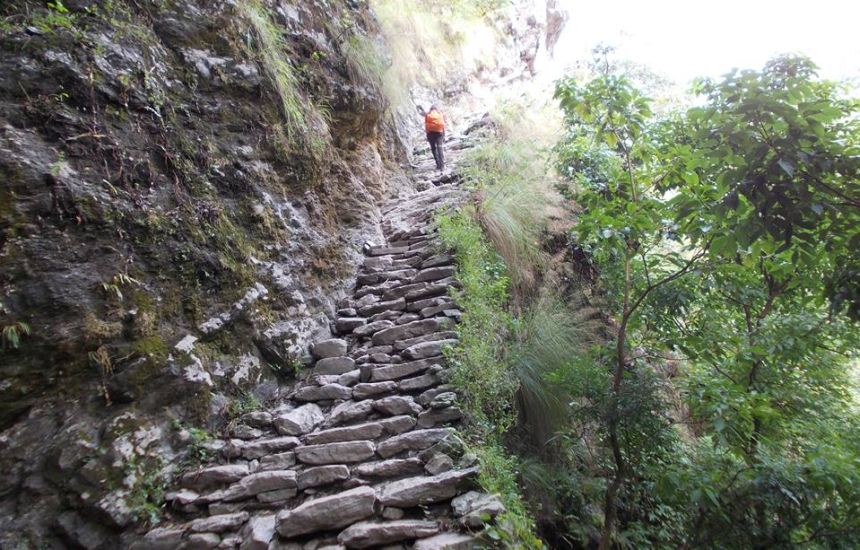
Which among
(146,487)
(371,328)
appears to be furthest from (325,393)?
(146,487)

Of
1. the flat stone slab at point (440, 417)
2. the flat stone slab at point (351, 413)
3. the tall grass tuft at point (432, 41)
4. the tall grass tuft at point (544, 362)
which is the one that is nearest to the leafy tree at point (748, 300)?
the tall grass tuft at point (544, 362)

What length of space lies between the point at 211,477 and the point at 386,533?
1.37 meters

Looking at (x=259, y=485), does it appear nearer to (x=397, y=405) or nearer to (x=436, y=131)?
(x=397, y=405)

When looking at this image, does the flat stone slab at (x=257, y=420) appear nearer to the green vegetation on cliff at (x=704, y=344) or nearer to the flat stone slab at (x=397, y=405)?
the flat stone slab at (x=397, y=405)

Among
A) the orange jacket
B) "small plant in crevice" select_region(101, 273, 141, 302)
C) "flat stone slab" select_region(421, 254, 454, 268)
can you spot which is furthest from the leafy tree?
the orange jacket

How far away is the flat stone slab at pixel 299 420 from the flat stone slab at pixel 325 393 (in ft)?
0.50

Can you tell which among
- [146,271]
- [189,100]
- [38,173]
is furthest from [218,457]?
[189,100]

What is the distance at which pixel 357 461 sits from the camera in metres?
3.12

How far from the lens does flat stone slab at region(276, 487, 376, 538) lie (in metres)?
2.63

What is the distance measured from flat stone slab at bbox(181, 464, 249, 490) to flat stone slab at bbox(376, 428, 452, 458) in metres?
0.96

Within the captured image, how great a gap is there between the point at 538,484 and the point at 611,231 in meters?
1.95

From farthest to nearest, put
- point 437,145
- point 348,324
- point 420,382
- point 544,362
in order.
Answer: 1. point 437,145
2. point 348,324
3. point 544,362
4. point 420,382

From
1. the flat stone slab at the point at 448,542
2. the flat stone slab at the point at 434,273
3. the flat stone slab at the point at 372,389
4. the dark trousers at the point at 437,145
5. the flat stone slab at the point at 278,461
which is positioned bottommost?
the flat stone slab at the point at 448,542

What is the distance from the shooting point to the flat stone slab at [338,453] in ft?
10.3
